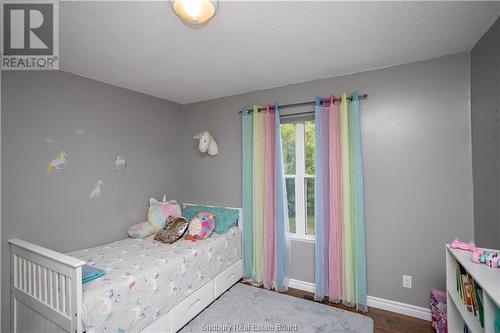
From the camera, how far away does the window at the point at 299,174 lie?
109 inches

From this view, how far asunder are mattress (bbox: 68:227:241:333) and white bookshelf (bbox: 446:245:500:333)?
1987 mm

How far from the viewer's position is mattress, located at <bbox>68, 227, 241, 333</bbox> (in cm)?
155

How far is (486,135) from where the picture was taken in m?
1.75

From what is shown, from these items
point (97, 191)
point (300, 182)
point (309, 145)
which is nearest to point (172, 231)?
point (97, 191)

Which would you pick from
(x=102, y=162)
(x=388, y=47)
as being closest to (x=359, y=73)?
(x=388, y=47)

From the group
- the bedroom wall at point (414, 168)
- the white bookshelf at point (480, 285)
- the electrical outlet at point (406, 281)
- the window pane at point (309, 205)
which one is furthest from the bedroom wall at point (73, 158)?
the white bookshelf at point (480, 285)

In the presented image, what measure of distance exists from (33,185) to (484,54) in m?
3.75

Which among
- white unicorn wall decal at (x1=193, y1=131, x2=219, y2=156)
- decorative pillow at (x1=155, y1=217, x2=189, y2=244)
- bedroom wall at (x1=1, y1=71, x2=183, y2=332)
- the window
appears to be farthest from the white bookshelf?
bedroom wall at (x1=1, y1=71, x2=183, y2=332)

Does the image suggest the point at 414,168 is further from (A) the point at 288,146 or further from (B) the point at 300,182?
(A) the point at 288,146

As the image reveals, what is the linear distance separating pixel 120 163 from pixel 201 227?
1.19 m

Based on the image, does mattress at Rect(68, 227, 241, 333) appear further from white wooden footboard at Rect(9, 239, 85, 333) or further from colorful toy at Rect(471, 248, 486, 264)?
colorful toy at Rect(471, 248, 486, 264)

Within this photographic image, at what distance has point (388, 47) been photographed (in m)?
1.93

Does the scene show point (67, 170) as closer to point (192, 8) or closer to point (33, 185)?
point (33, 185)

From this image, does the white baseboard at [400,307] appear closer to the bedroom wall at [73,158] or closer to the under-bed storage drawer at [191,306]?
the under-bed storage drawer at [191,306]
